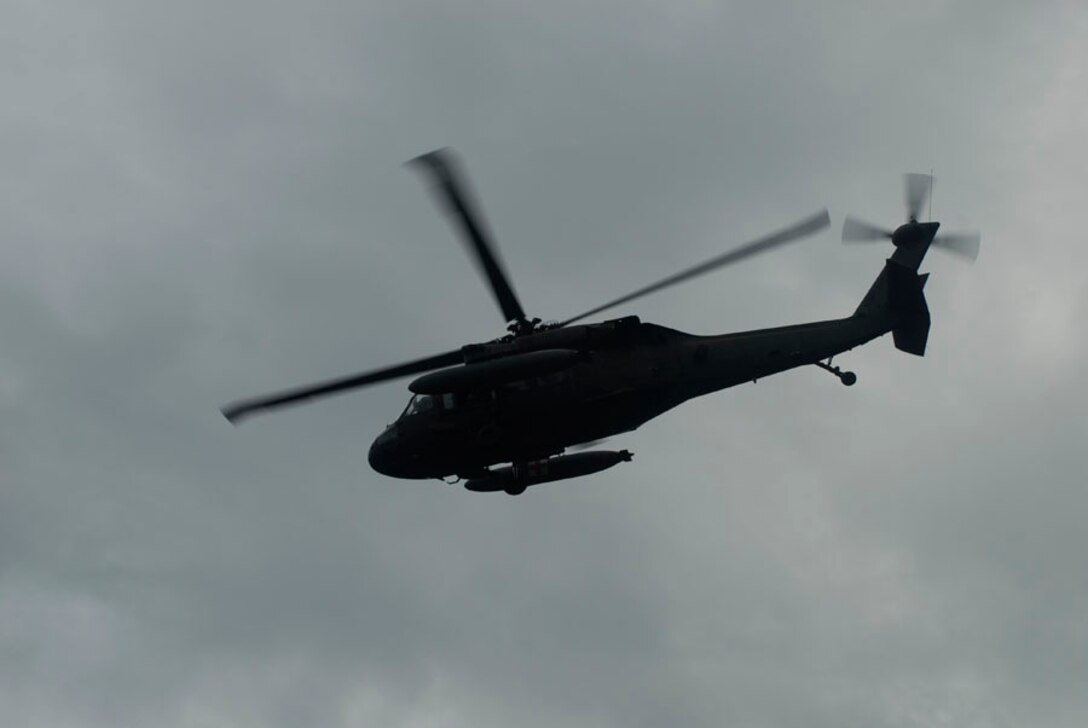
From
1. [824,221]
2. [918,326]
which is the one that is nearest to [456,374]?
[824,221]

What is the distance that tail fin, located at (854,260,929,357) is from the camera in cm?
3281

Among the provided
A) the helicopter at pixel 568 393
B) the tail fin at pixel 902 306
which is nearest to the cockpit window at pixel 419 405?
the helicopter at pixel 568 393

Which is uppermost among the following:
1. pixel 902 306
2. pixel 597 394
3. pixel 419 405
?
pixel 419 405

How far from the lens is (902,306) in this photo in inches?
1296

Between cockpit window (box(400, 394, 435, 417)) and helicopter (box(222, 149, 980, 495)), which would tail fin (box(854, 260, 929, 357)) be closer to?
helicopter (box(222, 149, 980, 495))

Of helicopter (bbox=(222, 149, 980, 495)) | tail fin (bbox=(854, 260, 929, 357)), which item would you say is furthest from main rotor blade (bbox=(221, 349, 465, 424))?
tail fin (bbox=(854, 260, 929, 357))

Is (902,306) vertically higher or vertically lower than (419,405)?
lower

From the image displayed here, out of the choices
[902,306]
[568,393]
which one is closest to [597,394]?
[568,393]

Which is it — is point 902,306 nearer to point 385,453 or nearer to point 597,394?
point 597,394

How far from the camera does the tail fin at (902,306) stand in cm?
3281

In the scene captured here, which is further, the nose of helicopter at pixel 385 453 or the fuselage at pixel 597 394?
the nose of helicopter at pixel 385 453

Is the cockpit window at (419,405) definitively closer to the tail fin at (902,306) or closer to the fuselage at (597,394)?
the fuselage at (597,394)

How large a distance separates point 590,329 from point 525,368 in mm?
2259

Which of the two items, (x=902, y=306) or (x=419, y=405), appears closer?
(x=419, y=405)
